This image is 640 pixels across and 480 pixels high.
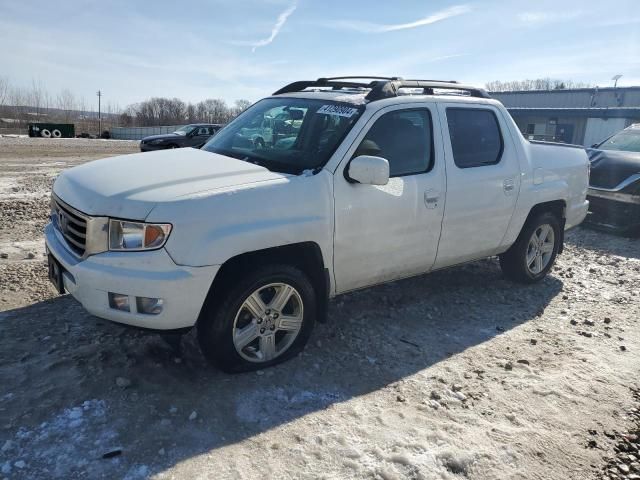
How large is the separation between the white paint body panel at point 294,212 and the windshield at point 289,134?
132mm

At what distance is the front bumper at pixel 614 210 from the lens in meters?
8.05

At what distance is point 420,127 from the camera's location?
166 inches

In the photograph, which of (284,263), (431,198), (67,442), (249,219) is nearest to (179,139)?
(431,198)

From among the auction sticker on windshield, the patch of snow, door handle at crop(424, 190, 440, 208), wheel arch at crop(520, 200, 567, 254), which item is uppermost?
the auction sticker on windshield

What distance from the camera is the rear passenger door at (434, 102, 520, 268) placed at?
4.35m

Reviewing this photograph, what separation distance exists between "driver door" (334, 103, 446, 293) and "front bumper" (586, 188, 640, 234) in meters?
5.48

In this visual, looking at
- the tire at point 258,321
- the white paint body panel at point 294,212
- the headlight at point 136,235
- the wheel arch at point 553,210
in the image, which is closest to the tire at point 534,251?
the wheel arch at point 553,210

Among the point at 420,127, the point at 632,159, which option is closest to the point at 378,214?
the point at 420,127

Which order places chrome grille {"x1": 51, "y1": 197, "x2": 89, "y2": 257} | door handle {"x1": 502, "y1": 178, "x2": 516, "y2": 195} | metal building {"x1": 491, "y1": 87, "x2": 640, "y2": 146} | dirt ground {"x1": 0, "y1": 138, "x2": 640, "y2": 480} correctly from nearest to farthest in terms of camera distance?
dirt ground {"x1": 0, "y1": 138, "x2": 640, "y2": 480}, chrome grille {"x1": 51, "y1": 197, "x2": 89, "y2": 257}, door handle {"x1": 502, "y1": 178, "x2": 516, "y2": 195}, metal building {"x1": 491, "y1": 87, "x2": 640, "y2": 146}

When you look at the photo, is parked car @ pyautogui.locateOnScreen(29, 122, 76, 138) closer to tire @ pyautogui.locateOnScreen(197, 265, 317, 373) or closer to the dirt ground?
the dirt ground

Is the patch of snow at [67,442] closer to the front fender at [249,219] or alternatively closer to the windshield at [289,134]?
the front fender at [249,219]

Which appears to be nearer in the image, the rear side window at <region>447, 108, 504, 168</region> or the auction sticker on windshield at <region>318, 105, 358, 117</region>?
the auction sticker on windshield at <region>318, 105, 358, 117</region>

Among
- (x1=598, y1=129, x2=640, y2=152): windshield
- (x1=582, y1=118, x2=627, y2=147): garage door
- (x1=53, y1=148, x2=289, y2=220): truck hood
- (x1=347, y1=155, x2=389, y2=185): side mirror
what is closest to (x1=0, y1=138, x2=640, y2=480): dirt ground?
(x1=53, y1=148, x2=289, y2=220): truck hood

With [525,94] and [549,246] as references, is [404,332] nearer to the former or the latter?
[549,246]
